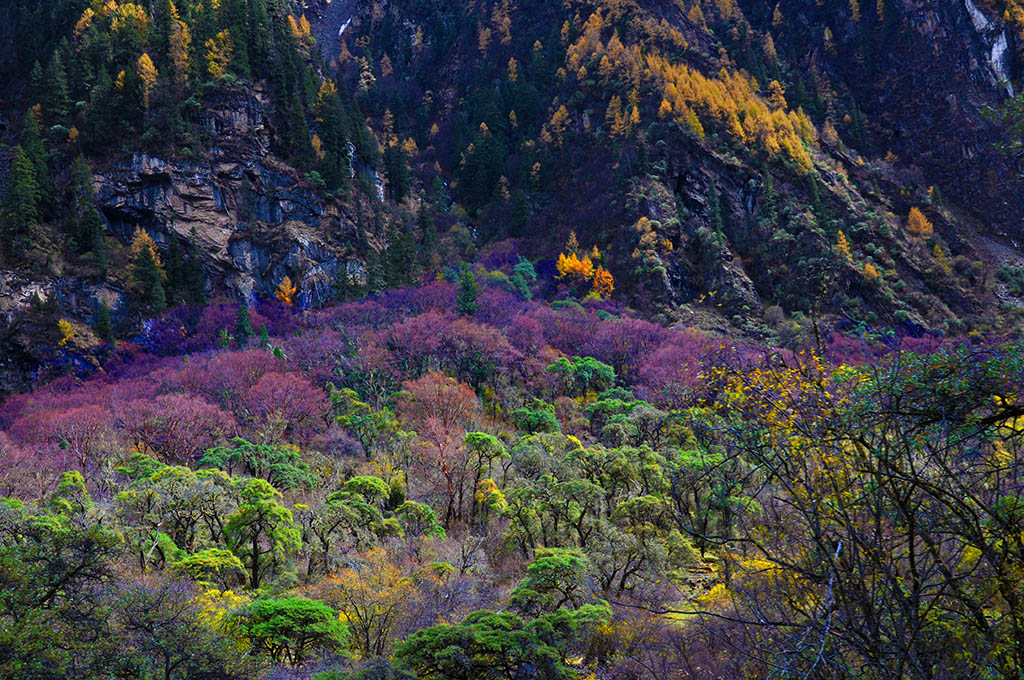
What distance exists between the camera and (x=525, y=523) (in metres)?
26.0

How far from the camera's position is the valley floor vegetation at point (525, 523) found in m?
7.53

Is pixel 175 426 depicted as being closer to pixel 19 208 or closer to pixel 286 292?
pixel 286 292

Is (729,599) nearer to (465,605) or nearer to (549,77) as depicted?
(465,605)

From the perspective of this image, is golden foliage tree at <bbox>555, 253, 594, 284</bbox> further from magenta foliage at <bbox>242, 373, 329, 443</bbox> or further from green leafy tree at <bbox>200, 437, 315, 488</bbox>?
green leafy tree at <bbox>200, 437, 315, 488</bbox>

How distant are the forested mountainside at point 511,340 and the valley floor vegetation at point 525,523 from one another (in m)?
0.13

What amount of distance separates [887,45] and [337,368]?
12141 cm

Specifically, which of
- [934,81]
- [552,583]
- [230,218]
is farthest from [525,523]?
[934,81]

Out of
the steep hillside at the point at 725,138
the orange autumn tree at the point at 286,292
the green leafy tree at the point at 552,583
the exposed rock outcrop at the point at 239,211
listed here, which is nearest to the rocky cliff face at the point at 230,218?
the exposed rock outcrop at the point at 239,211

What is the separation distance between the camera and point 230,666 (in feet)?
46.2

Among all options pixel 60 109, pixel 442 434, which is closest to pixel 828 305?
pixel 442 434

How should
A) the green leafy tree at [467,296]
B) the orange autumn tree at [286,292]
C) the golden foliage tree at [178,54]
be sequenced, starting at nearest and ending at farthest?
the green leafy tree at [467,296]
the orange autumn tree at [286,292]
the golden foliage tree at [178,54]

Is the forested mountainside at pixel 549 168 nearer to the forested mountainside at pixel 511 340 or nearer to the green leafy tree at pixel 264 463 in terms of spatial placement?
the forested mountainside at pixel 511 340

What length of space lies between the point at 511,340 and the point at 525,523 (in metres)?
36.2

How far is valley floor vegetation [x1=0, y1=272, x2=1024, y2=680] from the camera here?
753cm
